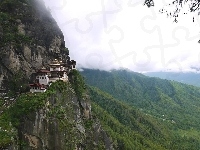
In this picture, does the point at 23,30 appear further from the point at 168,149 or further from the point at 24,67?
the point at 168,149

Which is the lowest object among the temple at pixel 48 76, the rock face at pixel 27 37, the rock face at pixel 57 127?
the rock face at pixel 57 127

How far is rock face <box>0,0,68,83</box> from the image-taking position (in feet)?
184

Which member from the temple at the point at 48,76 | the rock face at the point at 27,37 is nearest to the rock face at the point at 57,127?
the temple at the point at 48,76

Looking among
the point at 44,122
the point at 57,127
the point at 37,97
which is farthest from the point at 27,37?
the point at 57,127

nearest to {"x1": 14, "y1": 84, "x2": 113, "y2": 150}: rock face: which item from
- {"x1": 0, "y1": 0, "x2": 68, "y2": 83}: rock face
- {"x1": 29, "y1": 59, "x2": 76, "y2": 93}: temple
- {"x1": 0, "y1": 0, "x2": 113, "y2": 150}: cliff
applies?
{"x1": 0, "y1": 0, "x2": 113, "y2": 150}: cliff

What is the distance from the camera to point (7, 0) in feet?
207

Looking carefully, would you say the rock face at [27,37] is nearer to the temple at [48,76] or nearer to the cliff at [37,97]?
the cliff at [37,97]

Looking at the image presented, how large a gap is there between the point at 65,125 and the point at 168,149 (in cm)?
13546

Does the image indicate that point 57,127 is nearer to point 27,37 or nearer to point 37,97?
point 37,97

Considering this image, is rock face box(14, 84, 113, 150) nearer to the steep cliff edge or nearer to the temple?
the steep cliff edge

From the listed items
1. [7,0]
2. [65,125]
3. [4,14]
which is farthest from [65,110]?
[7,0]

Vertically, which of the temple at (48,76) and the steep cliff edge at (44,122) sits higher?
the temple at (48,76)

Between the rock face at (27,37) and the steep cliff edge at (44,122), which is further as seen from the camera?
the rock face at (27,37)

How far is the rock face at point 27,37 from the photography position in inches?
2214
